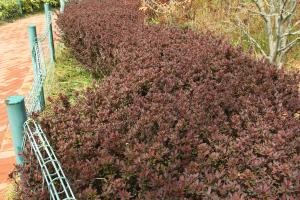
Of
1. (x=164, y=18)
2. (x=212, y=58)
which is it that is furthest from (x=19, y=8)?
(x=212, y=58)

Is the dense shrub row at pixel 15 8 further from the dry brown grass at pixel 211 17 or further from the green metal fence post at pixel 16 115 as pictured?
the green metal fence post at pixel 16 115

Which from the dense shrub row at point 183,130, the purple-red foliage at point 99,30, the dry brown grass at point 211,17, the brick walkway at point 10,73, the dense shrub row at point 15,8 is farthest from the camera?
the dense shrub row at point 15,8

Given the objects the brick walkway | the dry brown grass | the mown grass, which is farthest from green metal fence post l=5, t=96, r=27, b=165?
the dry brown grass

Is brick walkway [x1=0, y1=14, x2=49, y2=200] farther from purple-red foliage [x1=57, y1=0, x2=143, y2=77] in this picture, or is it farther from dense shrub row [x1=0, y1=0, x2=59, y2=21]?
purple-red foliage [x1=57, y1=0, x2=143, y2=77]

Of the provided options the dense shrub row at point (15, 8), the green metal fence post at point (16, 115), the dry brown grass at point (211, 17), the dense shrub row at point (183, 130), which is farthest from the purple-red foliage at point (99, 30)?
Answer: the dense shrub row at point (15, 8)

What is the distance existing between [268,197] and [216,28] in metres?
5.01

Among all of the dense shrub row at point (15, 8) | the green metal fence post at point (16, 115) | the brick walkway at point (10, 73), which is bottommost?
the brick walkway at point (10, 73)

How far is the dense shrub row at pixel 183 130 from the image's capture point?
229 cm

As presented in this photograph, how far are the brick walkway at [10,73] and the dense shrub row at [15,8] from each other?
3.16 ft

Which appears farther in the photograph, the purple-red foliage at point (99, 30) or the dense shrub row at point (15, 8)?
the dense shrub row at point (15, 8)

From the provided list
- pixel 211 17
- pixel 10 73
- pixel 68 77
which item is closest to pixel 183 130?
pixel 68 77

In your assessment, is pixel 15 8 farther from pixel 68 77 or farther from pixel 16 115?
pixel 16 115

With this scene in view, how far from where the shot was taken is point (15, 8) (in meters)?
14.8

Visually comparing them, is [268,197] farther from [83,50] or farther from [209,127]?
[83,50]
